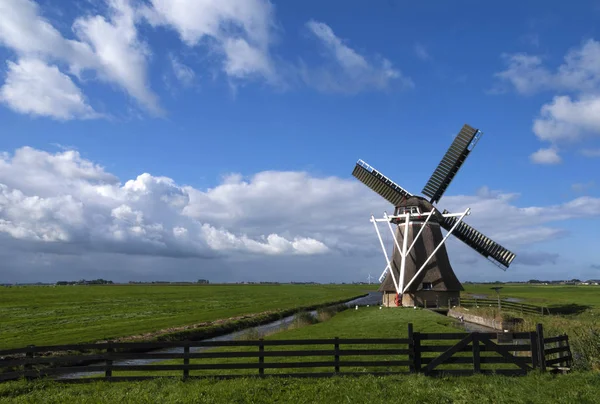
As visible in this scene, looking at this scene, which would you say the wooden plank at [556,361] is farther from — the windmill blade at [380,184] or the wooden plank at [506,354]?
the windmill blade at [380,184]

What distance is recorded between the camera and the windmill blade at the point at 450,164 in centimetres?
4730

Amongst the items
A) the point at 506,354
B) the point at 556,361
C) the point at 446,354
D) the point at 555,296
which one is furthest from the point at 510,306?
the point at 555,296

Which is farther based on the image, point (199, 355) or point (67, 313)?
point (67, 313)

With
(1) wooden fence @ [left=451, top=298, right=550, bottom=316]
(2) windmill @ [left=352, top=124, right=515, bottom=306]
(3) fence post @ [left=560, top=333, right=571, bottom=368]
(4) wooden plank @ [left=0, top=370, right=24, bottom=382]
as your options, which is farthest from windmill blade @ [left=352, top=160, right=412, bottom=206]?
(4) wooden plank @ [left=0, top=370, right=24, bottom=382]

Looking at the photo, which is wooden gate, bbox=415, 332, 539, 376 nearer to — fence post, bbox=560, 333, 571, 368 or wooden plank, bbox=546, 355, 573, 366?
wooden plank, bbox=546, 355, 573, 366

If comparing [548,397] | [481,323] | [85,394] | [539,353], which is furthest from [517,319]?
[85,394]

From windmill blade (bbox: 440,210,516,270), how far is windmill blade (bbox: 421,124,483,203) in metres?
2.58

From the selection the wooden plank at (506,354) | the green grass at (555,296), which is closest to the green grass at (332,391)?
the wooden plank at (506,354)

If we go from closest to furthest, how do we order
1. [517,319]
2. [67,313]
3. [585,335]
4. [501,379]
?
[501,379] < [585,335] < [517,319] < [67,313]

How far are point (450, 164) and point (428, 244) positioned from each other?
8973 millimetres

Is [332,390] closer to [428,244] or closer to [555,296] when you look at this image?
[428,244]

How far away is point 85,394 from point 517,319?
28.6 metres

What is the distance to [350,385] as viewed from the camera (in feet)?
39.2

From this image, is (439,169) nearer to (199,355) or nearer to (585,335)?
(585,335)
